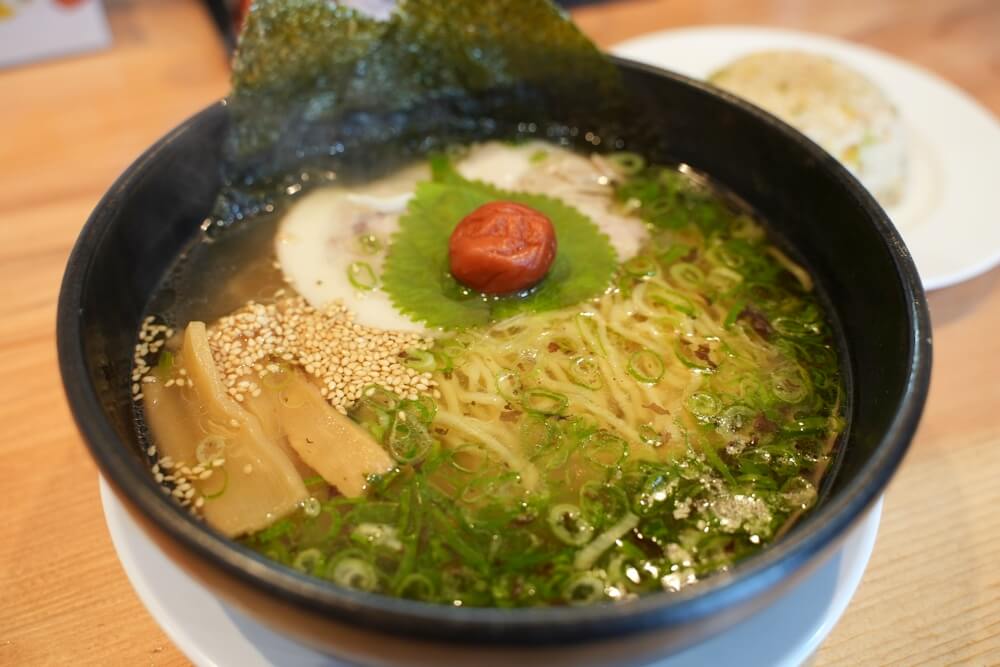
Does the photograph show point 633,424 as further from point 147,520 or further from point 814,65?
point 814,65

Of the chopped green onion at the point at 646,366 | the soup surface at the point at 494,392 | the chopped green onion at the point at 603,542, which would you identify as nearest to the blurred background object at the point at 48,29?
the soup surface at the point at 494,392

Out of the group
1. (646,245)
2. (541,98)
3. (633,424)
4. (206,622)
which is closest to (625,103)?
(541,98)

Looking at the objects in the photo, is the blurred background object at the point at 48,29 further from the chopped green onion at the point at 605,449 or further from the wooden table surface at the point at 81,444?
the chopped green onion at the point at 605,449

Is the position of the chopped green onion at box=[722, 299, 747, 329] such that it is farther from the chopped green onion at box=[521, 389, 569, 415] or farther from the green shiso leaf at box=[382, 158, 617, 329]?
the chopped green onion at box=[521, 389, 569, 415]

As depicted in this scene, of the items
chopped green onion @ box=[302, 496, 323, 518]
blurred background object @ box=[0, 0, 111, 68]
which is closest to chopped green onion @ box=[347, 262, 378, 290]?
chopped green onion @ box=[302, 496, 323, 518]

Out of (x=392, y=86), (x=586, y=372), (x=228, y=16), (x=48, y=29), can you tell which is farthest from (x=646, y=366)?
(x=48, y=29)

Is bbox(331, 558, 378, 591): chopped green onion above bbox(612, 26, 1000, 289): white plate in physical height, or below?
below

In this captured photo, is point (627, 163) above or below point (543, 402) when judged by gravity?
above

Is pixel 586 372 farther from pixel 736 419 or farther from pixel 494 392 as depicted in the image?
pixel 736 419
